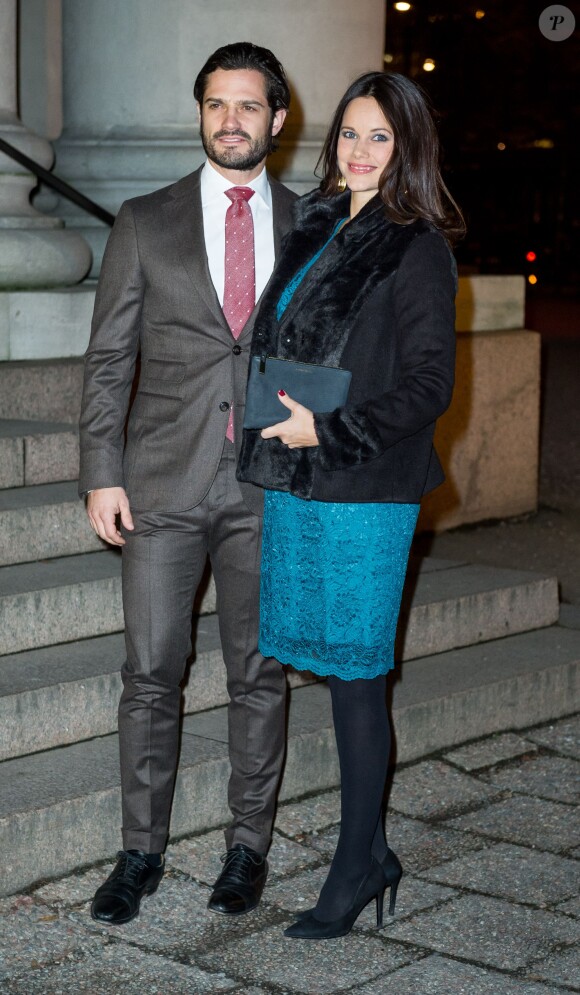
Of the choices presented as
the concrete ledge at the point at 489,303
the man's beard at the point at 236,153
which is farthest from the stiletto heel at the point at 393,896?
the concrete ledge at the point at 489,303

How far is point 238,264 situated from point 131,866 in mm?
1600

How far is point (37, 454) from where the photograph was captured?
19.2ft

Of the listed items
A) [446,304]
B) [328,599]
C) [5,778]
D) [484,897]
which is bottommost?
[484,897]

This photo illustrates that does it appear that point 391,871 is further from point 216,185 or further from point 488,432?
point 488,432

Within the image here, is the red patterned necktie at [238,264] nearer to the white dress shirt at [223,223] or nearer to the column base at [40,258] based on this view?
the white dress shirt at [223,223]

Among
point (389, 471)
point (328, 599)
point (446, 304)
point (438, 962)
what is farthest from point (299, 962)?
point (446, 304)

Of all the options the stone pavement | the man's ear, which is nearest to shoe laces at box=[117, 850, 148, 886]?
the stone pavement

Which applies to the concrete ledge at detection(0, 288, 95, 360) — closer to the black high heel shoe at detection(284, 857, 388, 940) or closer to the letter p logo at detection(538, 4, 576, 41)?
the black high heel shoe at detection(284, 857, 388, 940)

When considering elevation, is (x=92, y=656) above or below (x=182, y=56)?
below

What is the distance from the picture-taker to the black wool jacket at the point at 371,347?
3332mm

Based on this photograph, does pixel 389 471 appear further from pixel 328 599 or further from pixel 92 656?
pixel 92 656

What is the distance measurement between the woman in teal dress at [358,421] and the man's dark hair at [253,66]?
0.30 meters

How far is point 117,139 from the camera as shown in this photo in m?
7.37

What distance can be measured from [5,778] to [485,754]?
185 centimetres
